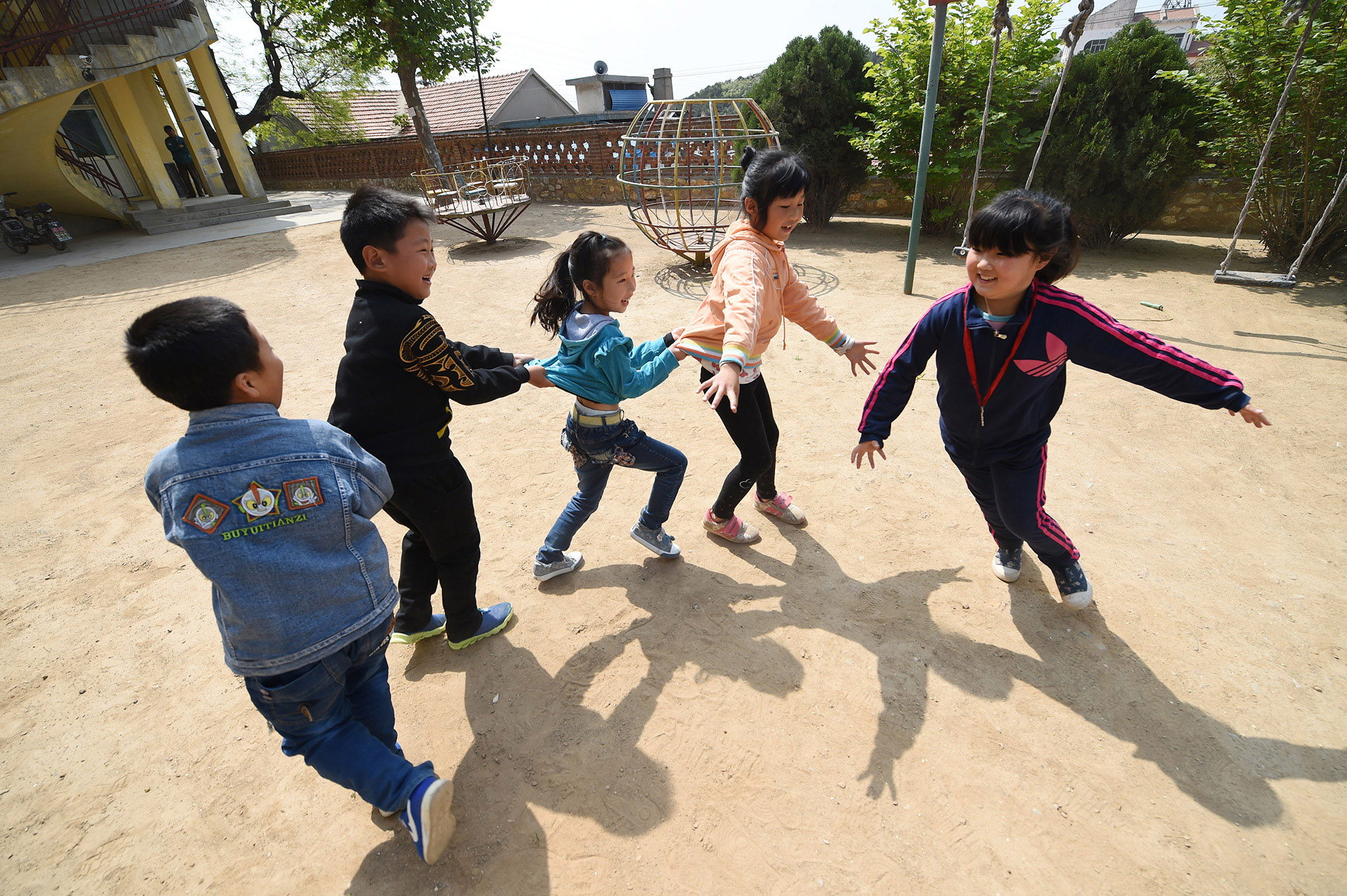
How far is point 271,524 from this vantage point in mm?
1343

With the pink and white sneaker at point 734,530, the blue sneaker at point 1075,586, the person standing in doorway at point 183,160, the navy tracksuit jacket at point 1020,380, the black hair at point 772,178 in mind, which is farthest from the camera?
the person standing in doorway at point 183,160

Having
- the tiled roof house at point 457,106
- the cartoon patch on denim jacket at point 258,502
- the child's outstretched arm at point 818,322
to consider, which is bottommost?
the child's outstretched arm at point 818,322

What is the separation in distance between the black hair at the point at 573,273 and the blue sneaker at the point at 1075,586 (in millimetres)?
2001

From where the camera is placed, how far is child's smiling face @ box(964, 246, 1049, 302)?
179 cm

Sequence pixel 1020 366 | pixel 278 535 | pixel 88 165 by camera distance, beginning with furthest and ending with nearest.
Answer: pixel 88 165 → pixel 1020 366 → pixel 278 535

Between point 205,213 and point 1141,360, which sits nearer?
point 1141,360

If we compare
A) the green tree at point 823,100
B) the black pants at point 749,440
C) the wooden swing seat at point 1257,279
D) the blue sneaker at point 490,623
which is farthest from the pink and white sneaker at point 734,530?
the green tree at point 823,100

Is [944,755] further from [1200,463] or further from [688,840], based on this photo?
[1200,463]

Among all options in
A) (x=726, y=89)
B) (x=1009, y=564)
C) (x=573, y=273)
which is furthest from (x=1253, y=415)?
(x=726, y=89)

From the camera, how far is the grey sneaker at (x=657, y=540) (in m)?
2.63

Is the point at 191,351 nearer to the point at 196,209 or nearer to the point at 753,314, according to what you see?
the point at 753,314

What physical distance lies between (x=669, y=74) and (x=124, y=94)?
1530 centimetres

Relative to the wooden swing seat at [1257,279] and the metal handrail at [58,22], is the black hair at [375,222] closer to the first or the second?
the wooden swing seat at [1257,279]

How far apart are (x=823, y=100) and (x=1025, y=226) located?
25.2ft
